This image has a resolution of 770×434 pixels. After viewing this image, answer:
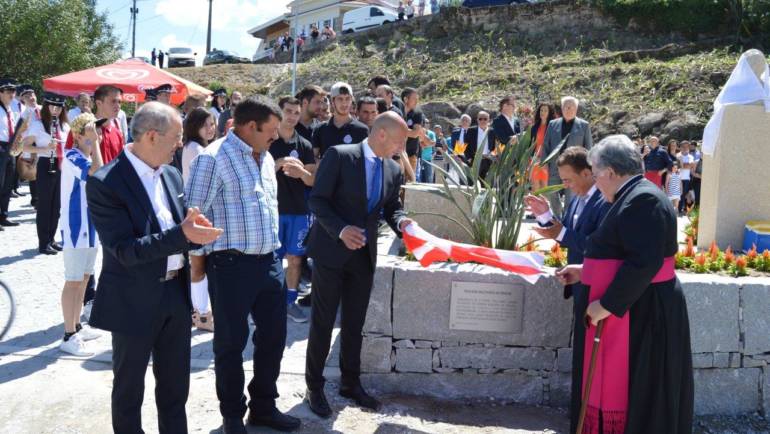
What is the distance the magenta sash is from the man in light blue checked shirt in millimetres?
1826

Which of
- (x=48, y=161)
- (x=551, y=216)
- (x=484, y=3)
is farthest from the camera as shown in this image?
(x=484, y=3)

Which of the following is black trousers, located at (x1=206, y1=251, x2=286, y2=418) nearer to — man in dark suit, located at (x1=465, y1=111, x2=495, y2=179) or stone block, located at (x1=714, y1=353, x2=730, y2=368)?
stone block, located at (x1=714, y1=353, x2=730, y2=368)

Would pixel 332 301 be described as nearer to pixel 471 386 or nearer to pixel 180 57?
pixel 471 386

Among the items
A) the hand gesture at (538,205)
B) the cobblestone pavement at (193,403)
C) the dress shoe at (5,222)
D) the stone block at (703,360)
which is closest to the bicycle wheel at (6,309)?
the cobblestone pavement at (193,403)

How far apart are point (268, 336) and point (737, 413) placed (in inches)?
131

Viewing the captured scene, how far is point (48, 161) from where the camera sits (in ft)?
28.6

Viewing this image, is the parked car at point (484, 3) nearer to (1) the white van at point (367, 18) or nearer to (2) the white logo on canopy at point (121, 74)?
(1) the white van at point (367, 18)

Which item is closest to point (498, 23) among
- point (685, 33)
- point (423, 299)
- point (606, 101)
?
point (685, 33)

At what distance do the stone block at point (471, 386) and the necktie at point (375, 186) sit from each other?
1337 mm

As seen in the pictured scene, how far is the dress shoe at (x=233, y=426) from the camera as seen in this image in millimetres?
4004

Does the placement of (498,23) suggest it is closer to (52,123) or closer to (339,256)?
(52,123)

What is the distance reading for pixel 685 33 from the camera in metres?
31.1

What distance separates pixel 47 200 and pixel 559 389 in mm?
6674

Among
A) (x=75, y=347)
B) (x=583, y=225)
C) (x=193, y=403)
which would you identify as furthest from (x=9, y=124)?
(x=583, y=225)
